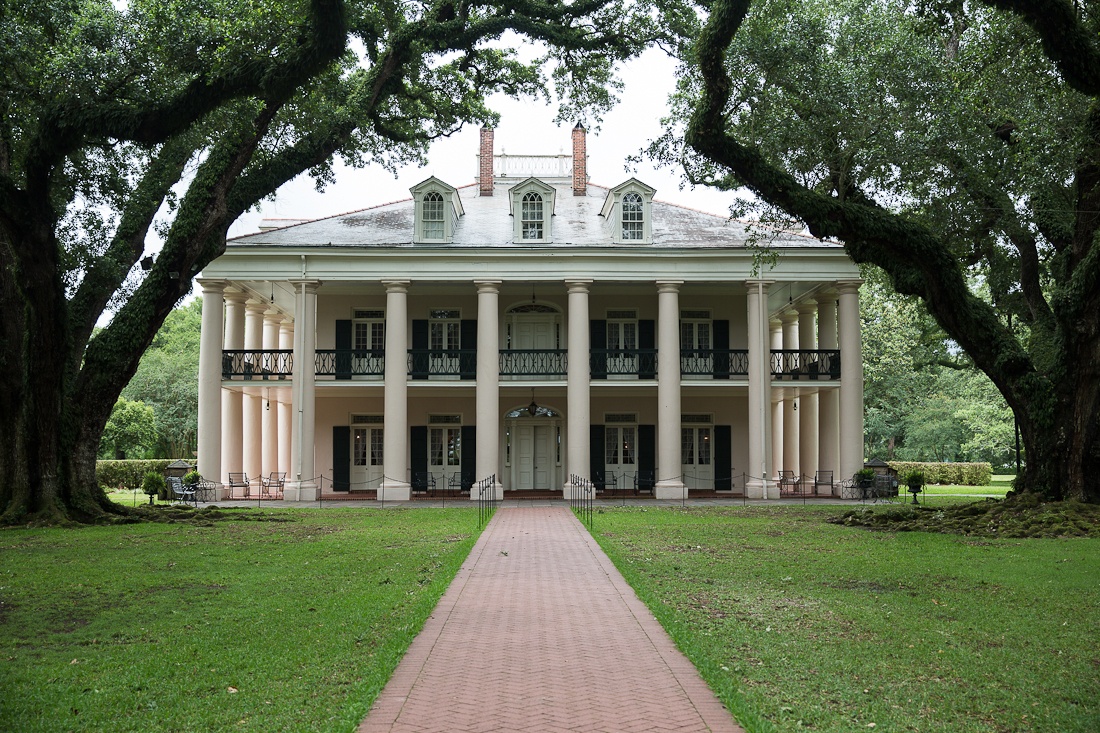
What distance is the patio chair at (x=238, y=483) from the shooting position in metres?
26.7

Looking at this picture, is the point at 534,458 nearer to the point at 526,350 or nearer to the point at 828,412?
the point at 526,350

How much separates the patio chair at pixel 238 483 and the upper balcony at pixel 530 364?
2.87m

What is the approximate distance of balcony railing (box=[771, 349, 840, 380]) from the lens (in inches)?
1058

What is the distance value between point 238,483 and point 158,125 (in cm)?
1450

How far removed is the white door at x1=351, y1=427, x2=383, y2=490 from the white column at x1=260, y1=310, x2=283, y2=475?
2.64 meters

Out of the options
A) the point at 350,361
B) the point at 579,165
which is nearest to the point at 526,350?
the point at 350,361

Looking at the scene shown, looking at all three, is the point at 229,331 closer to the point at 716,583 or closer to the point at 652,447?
the point at 652,447

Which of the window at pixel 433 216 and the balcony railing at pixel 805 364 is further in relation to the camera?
the balcony railing at pixel 805 364

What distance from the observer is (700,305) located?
1154 inches

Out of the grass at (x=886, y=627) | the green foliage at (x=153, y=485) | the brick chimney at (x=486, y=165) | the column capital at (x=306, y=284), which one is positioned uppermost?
the brick chimney at (x=486, y=165)

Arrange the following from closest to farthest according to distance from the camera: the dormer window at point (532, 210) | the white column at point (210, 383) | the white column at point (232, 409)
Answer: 1. the white column at point (210, 383)
2. the dormer window at point (532, 210)
3. the white column at point (232, 409)

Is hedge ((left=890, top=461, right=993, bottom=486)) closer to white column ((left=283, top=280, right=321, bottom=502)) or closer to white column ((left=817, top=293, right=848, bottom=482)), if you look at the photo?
white column ((left=817, top=293, right=848, bottom=482))

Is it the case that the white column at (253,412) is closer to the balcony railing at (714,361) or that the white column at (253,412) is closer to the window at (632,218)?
the window at (632,218)

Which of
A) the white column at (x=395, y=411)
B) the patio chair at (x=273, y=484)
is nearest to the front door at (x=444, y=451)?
the white column at (x=395, y=411)
